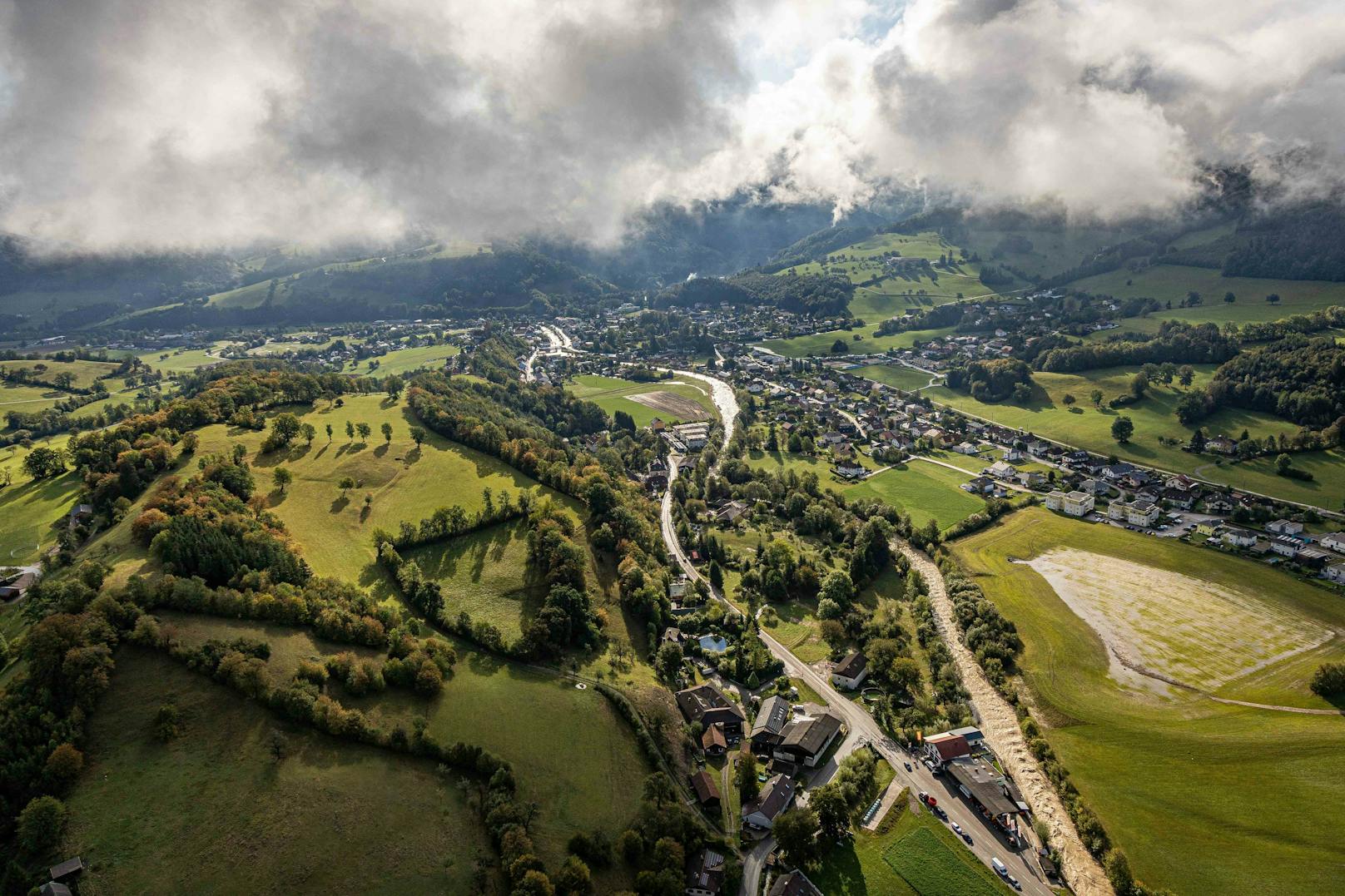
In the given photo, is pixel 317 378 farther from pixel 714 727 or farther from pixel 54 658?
pixel 714 727

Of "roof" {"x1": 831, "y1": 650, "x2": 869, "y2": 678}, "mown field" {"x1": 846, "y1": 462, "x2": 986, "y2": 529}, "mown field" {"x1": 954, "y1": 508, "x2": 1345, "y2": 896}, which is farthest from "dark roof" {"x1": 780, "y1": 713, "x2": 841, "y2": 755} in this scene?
"mown field" {"x1": 846, "y1": 462, "x2": 986, "y2": 529}

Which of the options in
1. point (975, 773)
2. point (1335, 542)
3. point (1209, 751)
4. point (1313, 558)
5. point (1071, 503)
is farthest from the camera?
point (1071, 503)

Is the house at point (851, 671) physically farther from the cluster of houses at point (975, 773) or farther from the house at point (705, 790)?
the house at point (705, 790)

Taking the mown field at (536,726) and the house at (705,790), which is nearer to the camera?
the mown field at (536,726)

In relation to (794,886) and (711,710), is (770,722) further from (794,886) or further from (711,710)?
(794,886)

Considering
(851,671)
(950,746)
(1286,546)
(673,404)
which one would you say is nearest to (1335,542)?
(1286,546)

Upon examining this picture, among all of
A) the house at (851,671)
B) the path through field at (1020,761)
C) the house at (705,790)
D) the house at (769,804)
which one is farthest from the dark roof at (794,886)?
the house at (851,671)
